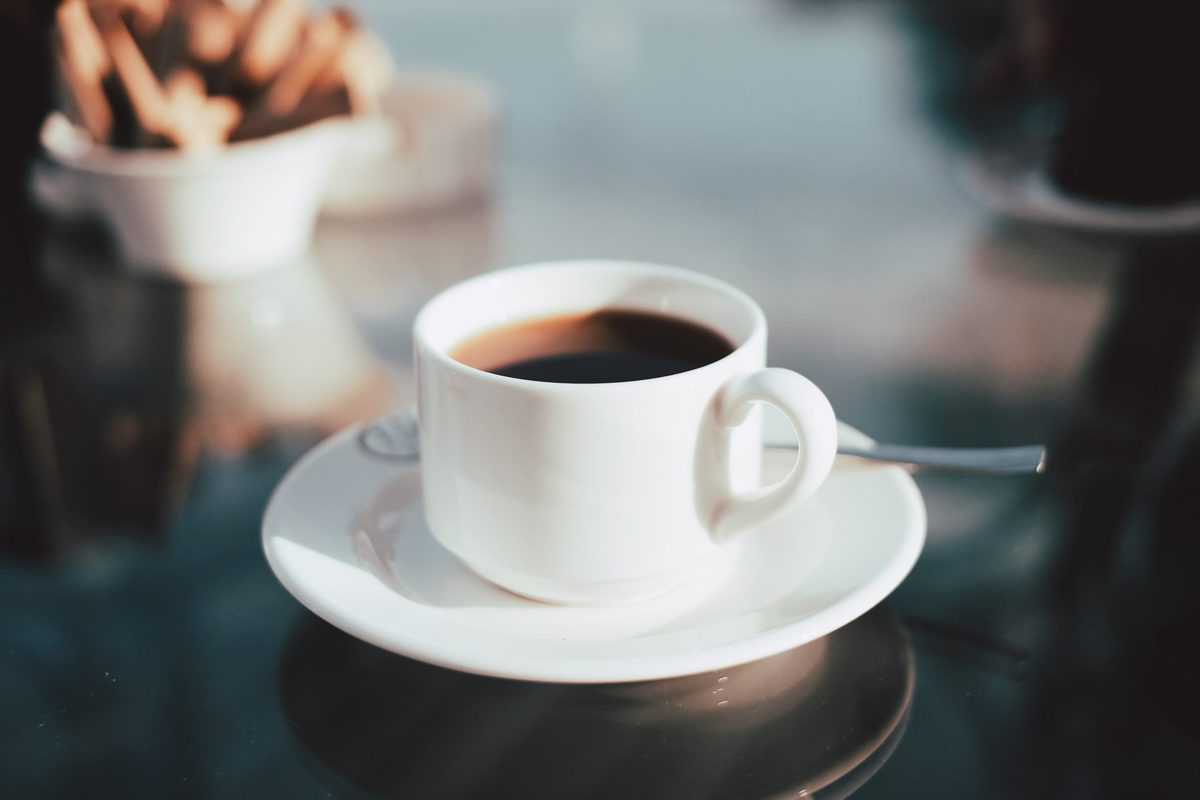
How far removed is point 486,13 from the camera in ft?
5.31

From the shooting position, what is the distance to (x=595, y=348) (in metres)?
0.51

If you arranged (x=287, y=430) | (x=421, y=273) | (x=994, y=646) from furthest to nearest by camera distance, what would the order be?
1. (x=421, y=273)
2. (x=287, y=430)
3. (x=994, y=646)

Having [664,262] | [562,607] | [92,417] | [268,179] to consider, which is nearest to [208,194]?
[268,179]

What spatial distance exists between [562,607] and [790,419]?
114 mm

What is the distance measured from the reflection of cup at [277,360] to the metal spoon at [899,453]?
0.30ft

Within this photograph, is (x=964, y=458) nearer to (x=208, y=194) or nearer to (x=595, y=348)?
(x=595, y=348)

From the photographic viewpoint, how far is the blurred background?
0.41 m

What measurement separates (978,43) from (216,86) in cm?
110

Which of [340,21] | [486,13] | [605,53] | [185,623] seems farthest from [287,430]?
[486,13]

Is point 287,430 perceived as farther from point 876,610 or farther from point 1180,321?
point 1180,321

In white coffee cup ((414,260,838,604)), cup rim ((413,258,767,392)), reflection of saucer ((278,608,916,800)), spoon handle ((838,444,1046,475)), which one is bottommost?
reflection of saucer ((278,608,916,800))

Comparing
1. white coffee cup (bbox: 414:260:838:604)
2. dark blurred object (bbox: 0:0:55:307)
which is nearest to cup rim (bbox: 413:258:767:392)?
white coffee cup (bbox: 414:260:838:604)

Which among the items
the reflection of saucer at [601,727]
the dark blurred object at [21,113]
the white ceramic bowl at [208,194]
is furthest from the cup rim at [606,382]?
the dark blurred object at [21,113]

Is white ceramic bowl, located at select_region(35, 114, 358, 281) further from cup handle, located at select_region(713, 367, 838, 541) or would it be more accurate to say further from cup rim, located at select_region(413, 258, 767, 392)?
cup handle, located at select_region(713, 367, 838, 541)
